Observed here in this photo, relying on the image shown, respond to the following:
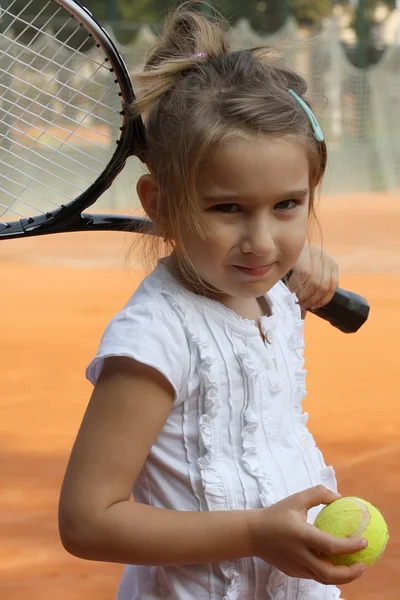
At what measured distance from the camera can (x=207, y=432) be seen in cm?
104

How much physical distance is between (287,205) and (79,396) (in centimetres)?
274

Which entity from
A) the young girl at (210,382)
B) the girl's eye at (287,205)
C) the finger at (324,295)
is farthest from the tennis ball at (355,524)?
the finger at (324,295)

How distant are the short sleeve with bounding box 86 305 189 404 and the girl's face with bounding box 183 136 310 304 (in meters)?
0.07

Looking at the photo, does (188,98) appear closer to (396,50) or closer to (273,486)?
(273,486)

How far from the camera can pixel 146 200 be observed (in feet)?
3.71

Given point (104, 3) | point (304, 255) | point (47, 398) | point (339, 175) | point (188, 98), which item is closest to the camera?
point (188, 98)

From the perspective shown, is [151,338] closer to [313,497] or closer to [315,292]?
[313,497]

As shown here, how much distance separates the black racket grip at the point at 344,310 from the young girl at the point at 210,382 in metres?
0.44

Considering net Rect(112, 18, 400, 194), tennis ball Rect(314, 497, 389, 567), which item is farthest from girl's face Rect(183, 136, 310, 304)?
net Rect(112, 18, 400, 194)

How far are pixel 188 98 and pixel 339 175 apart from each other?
8.78 m

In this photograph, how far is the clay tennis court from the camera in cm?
227

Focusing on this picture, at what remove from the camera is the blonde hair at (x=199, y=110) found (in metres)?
1.04

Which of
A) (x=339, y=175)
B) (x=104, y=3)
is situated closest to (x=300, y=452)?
(x=339, y=175)

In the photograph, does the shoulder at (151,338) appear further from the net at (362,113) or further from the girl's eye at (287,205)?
the net at (362,113)
